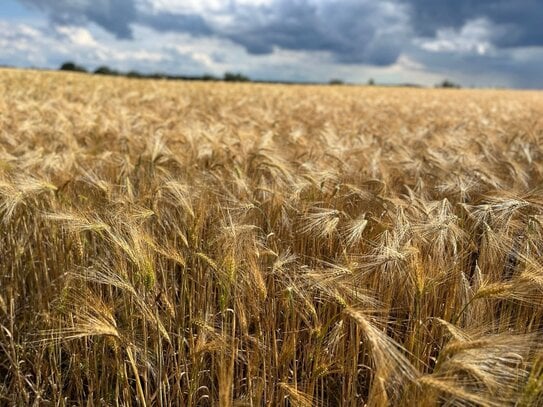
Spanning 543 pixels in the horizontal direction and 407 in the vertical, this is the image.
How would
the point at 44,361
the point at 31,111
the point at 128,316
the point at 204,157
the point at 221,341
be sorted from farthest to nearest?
the point at 31,111 → the point at 204,157 → the point at 44,361 → the point at 128,316 → the point at 221,341

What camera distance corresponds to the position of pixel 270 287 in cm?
206

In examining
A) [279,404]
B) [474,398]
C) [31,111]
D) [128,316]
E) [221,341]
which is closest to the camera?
[474,398]

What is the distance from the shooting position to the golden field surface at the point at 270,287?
1.58 meters

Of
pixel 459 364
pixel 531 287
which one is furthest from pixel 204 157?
pixel 459 364

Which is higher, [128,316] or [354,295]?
[354,295]

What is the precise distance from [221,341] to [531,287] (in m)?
1.08

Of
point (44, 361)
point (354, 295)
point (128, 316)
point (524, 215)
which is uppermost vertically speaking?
point (524, 215)

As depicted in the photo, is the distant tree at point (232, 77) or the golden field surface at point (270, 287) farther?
the distant tree at point (232, 77)

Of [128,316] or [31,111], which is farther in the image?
[31,111]

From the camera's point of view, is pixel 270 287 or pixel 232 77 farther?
pixel 232 77

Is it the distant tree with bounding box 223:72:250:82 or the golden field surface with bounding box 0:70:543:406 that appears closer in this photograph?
the golden field surface with bounding box 0:70:543:406

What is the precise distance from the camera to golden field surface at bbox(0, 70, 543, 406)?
1.58 meters

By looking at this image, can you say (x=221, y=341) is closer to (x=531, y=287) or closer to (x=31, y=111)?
(x=531, y=287)

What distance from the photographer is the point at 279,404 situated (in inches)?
70.7
